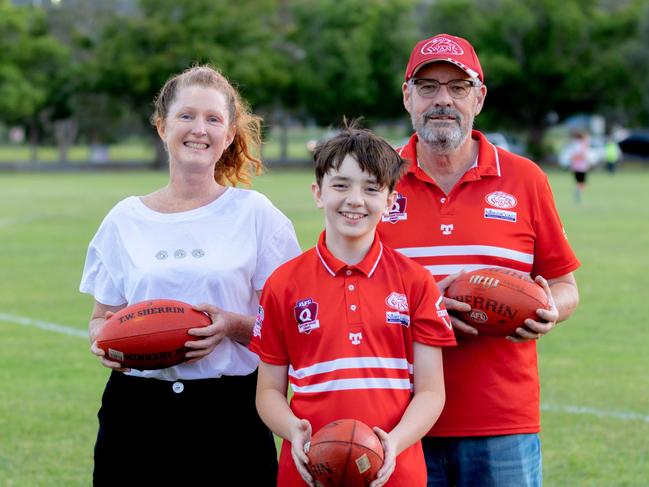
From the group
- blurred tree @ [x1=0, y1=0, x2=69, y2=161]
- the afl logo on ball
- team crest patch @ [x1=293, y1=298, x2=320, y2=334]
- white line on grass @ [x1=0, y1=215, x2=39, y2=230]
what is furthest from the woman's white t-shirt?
blurred tree @ [x1=0, y1=0, x2=69, y2=161]

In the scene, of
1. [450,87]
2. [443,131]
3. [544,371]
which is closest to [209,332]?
[443,131]

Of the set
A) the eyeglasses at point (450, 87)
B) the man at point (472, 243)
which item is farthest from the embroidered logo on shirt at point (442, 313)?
the eyeglasses at point (450, 87)

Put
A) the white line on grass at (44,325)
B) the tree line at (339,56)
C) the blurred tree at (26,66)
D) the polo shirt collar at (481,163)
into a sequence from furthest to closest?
1. the blurred tree at (26,66)
2. the tree line at (339,56)
3. the white line on grass at (44,325)
4. the polo shirt collar at (481,163)

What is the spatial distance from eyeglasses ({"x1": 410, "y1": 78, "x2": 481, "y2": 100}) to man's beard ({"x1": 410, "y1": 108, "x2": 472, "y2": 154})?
96mm

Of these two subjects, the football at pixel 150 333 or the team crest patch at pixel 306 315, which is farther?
the football at pixel 150 333

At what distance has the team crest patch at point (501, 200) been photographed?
374cm

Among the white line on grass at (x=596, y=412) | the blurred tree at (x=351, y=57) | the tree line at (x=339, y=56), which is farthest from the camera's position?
the blurred tree at (x=351, y=57)

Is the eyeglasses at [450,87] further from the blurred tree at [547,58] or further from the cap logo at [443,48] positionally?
the blurred tree at [547,58]

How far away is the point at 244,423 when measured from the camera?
386 centimetres

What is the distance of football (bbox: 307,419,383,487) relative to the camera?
3096mm

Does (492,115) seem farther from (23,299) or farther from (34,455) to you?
(34,455)

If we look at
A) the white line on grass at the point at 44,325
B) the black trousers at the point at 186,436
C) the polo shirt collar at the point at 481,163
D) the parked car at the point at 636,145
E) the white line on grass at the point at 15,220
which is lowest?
the white line on grass at the point at 44,325

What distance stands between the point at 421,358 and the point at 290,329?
0.43 metres

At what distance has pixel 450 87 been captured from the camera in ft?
12.4
